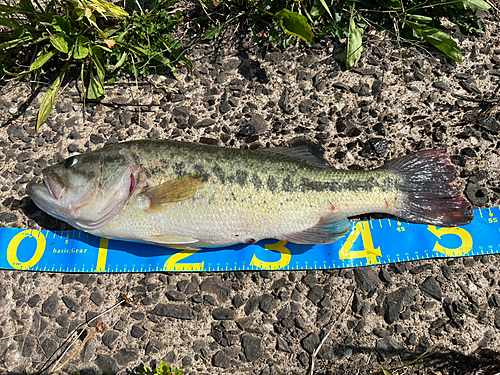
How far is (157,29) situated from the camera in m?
3.71

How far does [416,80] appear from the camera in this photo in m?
3.65

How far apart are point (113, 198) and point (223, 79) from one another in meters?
1.83

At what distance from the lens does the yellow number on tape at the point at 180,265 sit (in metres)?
3.32

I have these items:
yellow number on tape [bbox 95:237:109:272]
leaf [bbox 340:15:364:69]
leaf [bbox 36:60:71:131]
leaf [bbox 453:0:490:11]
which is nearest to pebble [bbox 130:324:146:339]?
yellow number on tape [bbox 95:237:109:272]

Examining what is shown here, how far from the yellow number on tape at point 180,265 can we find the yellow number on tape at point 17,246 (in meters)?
1.36

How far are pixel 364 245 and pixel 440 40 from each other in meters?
2.34

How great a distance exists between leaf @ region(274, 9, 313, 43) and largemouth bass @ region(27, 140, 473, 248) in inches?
52.3

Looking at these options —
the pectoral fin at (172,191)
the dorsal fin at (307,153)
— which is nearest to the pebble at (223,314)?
the pectoral fin at (172,191)

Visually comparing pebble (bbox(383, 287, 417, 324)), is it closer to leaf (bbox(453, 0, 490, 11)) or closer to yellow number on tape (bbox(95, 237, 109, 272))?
yellow number on tape (bbox(95, 237, 109, 272))

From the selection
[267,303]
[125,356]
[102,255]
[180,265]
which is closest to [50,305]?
[102,255]

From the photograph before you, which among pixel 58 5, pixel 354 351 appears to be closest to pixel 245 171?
Answer: pixel 354 351

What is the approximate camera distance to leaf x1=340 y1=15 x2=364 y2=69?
3604 mm

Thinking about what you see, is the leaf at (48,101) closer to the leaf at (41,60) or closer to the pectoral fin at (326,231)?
the leaf at (41,60)

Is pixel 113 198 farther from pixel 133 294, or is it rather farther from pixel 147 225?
pixel 133 294
